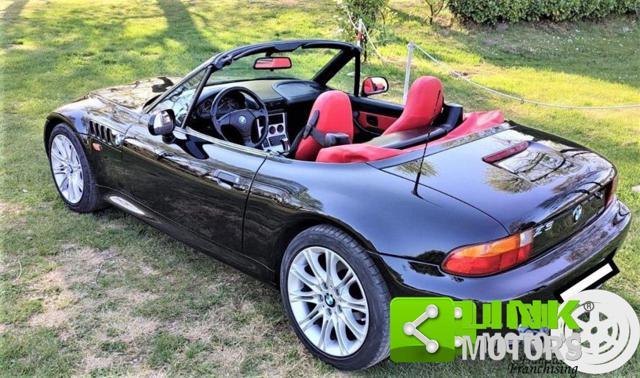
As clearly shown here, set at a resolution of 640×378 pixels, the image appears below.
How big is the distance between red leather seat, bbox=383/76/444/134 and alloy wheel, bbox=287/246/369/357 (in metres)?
0.99

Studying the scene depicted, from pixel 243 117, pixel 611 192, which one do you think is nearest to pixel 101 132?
pixel 243 117

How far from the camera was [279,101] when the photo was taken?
13.8 feet

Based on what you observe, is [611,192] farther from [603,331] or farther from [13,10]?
[13,10]

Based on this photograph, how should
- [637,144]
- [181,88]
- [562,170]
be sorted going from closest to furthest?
[562,170] → [181,88] → [637,144]

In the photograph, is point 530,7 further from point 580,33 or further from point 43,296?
point 43,296

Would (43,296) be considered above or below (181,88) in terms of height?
below

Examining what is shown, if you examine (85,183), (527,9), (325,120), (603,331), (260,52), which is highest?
(260,52)

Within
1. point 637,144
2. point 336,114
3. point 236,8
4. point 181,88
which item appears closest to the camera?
→ point 336,114

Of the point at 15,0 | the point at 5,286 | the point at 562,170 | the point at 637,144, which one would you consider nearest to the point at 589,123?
the point at 637,144

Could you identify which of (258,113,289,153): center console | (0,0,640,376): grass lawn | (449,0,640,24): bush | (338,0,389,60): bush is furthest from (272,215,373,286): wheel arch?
(449,0,640,24): bush

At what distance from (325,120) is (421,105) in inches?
22.6

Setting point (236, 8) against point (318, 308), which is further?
point (236, 8)

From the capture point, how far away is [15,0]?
14234mm

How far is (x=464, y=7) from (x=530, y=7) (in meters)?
1.47
